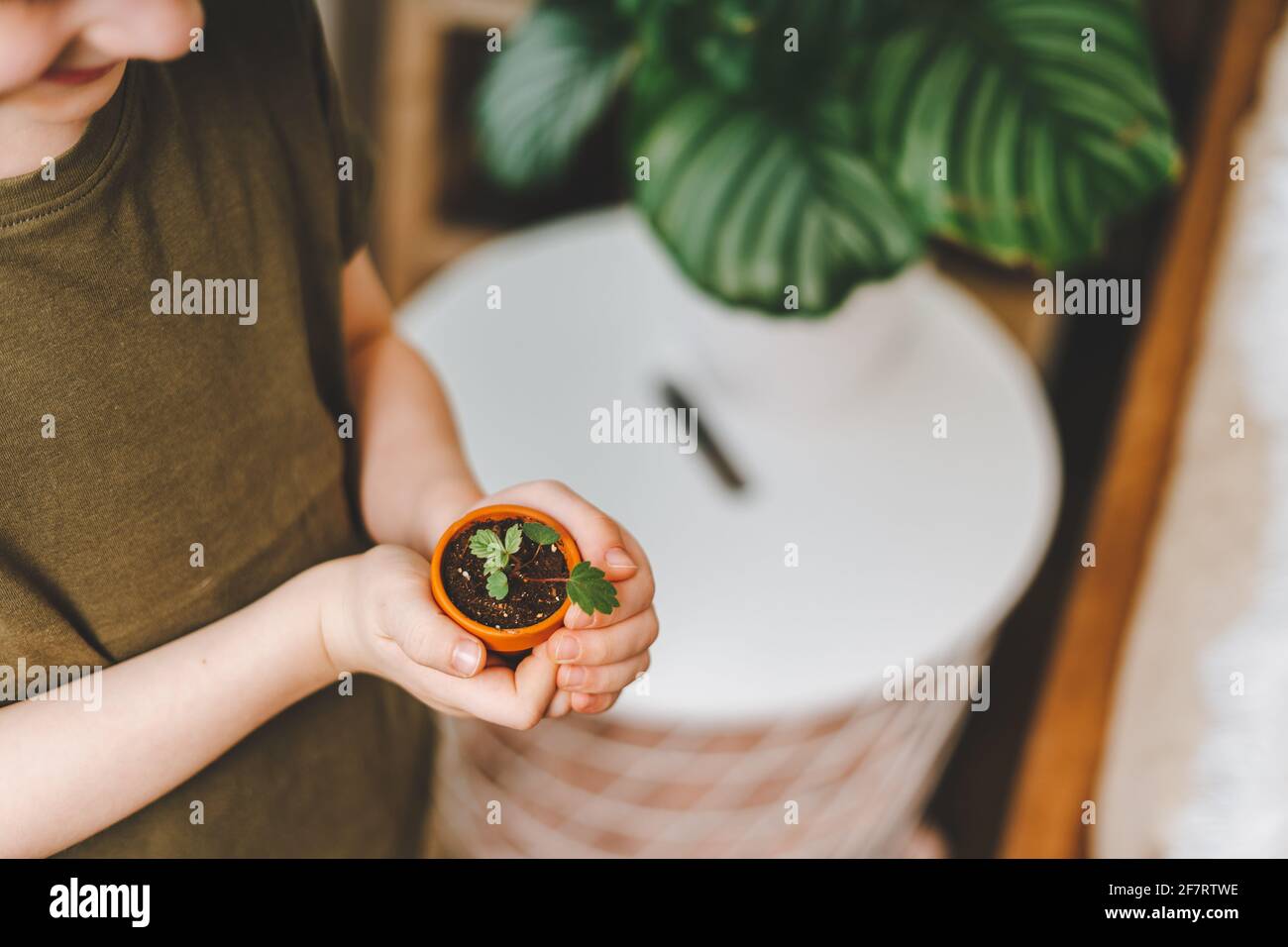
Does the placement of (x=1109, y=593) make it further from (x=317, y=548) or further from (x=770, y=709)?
(x=317, y=548)

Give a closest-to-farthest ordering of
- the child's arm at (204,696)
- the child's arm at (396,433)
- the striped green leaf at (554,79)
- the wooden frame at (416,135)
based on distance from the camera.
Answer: the child's arm at (204,696), the child's arm at (396,433), the striped green leaf at (554,79), the wooden frame at (416,135)

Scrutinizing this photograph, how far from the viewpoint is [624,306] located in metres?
1.24

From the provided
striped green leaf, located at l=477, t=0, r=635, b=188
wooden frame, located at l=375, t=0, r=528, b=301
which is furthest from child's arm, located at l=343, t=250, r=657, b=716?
wooden frame, located at l=375, t=0, r=528, b=301

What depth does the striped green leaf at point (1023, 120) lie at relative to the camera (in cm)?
87

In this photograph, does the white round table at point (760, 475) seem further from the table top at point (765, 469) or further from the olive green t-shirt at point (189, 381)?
the olive green t-shirt at point (189, 381)

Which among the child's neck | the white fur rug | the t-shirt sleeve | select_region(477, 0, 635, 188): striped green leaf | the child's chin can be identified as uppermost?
select_region(477, 0, 635, 188): striped green leaf

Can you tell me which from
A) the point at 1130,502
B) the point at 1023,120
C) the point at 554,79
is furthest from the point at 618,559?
the point at 1130,502

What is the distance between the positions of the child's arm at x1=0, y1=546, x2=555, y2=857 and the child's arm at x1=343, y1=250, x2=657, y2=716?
0.03 meters

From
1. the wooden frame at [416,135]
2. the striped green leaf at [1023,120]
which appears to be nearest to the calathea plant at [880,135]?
the striped green leaf at [1023,120]

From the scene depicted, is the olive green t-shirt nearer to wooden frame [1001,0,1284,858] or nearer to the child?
the child

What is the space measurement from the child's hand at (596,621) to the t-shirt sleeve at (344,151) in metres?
0.25

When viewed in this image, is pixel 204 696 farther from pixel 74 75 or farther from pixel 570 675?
pixel 74 75

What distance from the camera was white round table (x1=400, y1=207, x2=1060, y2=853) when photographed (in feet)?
3.21
